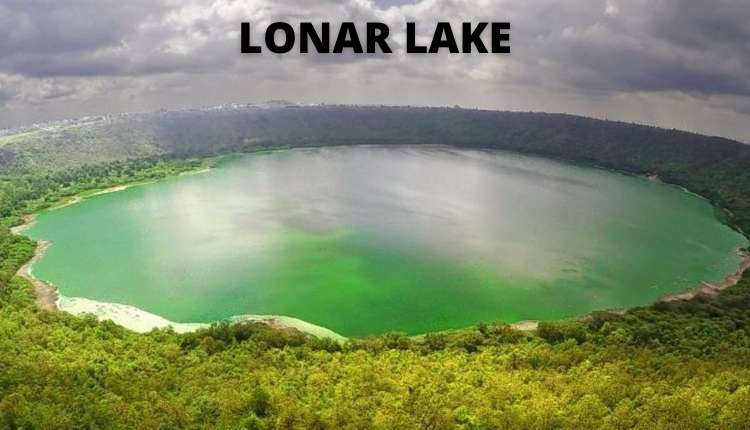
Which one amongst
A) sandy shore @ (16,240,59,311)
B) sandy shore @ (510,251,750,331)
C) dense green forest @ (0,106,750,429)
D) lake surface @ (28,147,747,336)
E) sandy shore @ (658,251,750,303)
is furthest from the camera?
sandy shore @ (658,251,750,303)

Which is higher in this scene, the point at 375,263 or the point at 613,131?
the point at 613,131

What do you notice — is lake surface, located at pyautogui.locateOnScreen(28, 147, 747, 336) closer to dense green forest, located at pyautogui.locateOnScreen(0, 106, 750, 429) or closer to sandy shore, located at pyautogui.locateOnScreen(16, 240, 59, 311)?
sandy shore, located at pyautogui.locateOnScreen(16, 240, 59, 311)

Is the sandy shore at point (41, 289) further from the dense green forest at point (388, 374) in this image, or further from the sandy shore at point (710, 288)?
the sandy shore at point (710, 288)

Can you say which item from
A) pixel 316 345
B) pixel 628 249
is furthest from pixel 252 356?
pixel 628 249

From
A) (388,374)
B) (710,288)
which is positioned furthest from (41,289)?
(710,288)

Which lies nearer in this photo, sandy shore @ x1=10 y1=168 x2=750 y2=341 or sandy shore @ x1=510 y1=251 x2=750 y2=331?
sandy shore @ x1=10 y1=168 x2=750 y2=341

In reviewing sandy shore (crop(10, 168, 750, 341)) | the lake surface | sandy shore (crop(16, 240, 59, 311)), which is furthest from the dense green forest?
the lake surface

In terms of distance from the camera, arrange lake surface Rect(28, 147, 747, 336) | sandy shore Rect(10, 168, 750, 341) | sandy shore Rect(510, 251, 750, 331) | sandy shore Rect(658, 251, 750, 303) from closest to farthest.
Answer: sandy shore Rect(10, 168, 750, 341) < sandy shore Rect(510, 251, 750, 331) < lake surface Rect(28, 147, 747, 336) < sandy shore Rect(658, 251, 750, 303)

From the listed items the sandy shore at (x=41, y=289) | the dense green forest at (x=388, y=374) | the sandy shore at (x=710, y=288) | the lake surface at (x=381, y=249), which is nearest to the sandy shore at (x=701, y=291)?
the sandy shore at (x=710, y=288)

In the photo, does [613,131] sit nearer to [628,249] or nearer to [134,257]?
[628,249]
